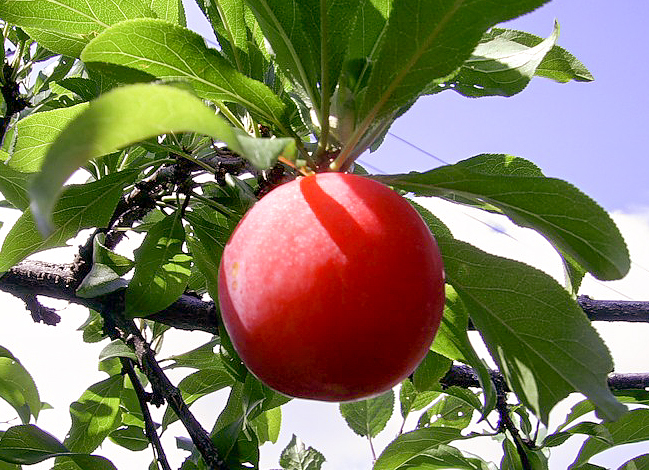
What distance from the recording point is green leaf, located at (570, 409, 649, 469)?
1687 mm

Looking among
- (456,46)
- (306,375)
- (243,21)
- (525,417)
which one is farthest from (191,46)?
(525,417)

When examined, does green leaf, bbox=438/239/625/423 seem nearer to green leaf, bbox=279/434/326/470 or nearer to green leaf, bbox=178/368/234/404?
green leaf, bbox=178/368/234/404

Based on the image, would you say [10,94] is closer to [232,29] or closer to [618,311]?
[232,29]

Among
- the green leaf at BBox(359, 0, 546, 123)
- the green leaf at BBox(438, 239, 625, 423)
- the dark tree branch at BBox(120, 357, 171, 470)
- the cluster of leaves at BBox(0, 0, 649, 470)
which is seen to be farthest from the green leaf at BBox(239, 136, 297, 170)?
the dark tree branch at BBox(120, 357, 171, 470)

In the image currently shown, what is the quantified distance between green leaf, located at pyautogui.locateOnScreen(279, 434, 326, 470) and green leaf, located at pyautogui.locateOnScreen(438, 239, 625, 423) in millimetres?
1025

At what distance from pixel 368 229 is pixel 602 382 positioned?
14.5 inches

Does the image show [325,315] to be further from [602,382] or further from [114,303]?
[114,303]

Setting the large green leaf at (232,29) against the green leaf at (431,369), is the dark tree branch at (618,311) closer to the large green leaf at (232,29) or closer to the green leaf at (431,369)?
the green leaf at (431,369)

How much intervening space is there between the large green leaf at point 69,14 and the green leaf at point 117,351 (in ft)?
2.27

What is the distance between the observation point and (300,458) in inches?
70.2

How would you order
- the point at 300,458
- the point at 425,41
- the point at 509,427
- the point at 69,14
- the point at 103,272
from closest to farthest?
1. the point at 425,41
2. the point at 69,14
3. the point at 103,272
4. the point at 509,427
5. the point at 300,458

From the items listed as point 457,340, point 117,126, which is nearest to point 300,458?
point 457,340

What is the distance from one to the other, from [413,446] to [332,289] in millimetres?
1067

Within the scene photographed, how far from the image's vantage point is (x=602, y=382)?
2.62ft
